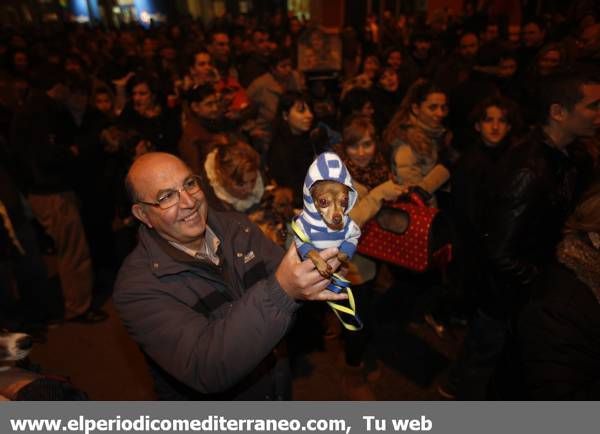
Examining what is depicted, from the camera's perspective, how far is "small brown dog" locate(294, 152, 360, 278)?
1.37 m

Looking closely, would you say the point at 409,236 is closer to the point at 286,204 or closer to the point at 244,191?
the point at 286,204

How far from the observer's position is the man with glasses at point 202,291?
4.20 ft

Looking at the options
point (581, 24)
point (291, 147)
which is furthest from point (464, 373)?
point (581, 24)

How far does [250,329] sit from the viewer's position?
1.27 meters

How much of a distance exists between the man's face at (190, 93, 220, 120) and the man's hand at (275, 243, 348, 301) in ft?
9.62

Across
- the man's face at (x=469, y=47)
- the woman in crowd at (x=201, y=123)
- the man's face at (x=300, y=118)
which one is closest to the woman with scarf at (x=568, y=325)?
the man's face at (x=300, y=118)

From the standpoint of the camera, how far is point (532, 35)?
634 cm

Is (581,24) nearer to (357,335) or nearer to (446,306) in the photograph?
(446,306)

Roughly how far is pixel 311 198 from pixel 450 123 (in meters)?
4.35

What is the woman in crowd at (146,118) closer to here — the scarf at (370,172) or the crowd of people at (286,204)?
the crowd of people at (286,204)

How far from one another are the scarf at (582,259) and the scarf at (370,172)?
1384 mm

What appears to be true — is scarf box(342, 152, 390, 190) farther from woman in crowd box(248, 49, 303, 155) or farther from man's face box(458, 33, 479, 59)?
man's face box(458, 33, 479, 59)

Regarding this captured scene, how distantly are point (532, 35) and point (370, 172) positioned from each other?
16.9 feet

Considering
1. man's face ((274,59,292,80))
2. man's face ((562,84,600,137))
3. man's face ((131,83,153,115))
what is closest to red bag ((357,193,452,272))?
man's face ((562,84,600,137))
